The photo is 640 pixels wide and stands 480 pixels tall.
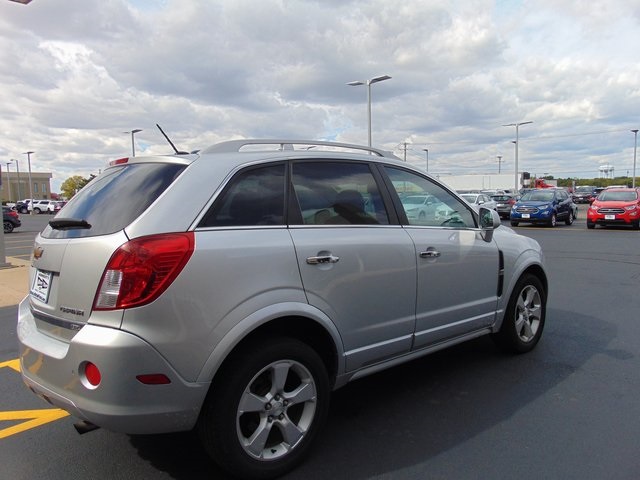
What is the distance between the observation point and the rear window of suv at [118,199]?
2.69m

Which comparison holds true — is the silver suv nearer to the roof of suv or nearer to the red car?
the roof of suv

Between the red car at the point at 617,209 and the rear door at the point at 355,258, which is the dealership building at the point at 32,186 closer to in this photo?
the red car at the point at 617,209

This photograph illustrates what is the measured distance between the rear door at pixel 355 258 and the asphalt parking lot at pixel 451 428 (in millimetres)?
529

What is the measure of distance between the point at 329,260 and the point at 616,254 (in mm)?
11450

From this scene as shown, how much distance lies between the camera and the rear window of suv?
2691 mm

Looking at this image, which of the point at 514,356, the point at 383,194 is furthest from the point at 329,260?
the point at 514,356

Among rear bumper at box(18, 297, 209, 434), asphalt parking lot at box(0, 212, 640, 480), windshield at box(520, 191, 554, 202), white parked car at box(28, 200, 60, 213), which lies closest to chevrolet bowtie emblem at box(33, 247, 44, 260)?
rear bumper at box(18, 297, 209, 434)

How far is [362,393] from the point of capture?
405 cm

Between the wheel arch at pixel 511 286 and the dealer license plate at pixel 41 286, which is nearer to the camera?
the dealer license plate at pixel 41 286

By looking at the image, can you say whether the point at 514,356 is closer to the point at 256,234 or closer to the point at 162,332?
the point at 256,234

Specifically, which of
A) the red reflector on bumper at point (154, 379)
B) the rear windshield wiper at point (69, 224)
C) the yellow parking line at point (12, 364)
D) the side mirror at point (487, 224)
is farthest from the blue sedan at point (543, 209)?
the red reflector on bumper at point (154, 379)

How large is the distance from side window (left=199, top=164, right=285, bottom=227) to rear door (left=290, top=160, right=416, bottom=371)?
12cm

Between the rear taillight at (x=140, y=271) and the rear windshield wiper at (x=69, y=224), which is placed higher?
the rear windshield wiper at (x=69, y=224)

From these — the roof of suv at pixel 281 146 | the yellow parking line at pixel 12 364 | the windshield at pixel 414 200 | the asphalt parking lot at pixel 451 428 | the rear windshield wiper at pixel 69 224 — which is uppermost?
the roof of suv at pixel 281 146
